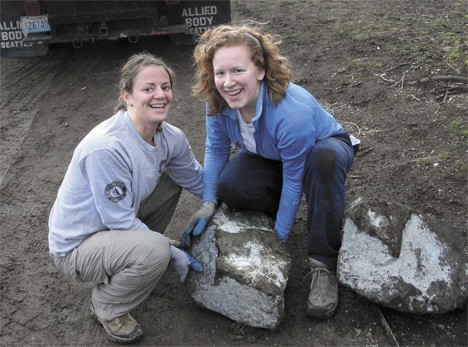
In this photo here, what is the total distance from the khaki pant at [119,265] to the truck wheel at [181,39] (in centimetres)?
391

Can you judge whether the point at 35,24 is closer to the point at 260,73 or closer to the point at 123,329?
the point at 260,73

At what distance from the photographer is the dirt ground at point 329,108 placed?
2852 millimetres

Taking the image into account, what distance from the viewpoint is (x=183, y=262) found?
9.37ft

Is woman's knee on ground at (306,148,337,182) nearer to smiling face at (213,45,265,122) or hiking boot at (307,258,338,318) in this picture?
smiling face at (213,45,265,122)

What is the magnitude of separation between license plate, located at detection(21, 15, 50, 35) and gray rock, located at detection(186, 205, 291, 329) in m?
3.45

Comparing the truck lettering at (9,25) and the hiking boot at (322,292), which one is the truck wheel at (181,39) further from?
the hiking boot at (322,292)

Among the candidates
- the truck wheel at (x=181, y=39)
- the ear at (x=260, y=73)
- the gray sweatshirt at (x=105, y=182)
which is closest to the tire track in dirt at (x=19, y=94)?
the truck wheel at (x=181, y=39)

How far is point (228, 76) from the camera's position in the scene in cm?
273

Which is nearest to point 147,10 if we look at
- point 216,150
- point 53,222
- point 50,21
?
point 50,21

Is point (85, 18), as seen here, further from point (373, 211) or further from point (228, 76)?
point (373, 211)

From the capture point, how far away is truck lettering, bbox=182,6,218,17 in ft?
19.1

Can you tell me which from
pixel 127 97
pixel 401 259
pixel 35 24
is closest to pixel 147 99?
pixel 127 97

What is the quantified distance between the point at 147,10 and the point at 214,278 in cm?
359

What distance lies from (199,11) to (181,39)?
0.48 meters
